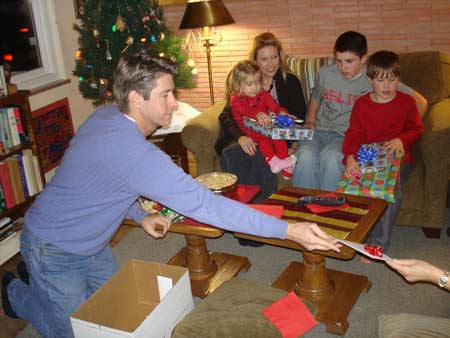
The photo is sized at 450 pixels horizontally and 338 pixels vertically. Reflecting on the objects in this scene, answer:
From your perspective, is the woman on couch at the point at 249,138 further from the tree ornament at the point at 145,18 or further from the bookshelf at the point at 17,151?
the bookshelf at the point at 17,151

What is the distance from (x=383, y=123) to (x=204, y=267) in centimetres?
136

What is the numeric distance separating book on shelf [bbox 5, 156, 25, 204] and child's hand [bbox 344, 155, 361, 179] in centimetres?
214

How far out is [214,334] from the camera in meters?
1.56

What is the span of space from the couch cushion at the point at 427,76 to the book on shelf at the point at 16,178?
2702 mm

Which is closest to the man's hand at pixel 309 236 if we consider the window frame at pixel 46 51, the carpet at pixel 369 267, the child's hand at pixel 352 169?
the carpet at pixel 369 267

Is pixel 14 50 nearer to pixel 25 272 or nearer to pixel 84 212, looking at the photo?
pixel 25 272

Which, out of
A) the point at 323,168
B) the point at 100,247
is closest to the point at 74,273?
the point at 100,247

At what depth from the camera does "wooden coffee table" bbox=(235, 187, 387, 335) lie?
2180 millimetres

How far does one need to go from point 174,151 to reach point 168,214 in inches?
63.6

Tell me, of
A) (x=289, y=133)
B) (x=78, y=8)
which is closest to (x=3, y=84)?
(x=78, y=8)

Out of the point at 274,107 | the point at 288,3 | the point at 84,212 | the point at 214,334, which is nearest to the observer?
the point at 214,334

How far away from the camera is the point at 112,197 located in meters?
1.73

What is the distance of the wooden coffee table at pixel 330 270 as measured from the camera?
85.8 inches

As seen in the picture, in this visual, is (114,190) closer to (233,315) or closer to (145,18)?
(233,315)
